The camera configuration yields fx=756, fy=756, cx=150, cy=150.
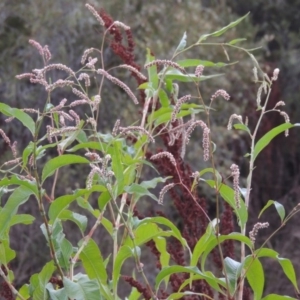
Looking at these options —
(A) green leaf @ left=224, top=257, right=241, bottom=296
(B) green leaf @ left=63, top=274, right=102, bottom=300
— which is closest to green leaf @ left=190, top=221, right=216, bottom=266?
(A) green leaf @ left=224, top=257, right=241, bottom=296

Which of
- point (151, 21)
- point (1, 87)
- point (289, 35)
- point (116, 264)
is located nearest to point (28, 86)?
point (1, 87)

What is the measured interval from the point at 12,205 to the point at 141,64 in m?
4.86

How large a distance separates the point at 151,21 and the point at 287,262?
5356 mm

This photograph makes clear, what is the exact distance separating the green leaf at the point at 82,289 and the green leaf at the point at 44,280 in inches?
1.6

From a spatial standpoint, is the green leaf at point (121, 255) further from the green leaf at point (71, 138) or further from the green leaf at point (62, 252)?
the green leaf at point (71, 138)

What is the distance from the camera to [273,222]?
21.7 ft

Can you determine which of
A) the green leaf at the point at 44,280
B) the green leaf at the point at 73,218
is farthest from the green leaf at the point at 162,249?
the green leaf at the point at 44,280

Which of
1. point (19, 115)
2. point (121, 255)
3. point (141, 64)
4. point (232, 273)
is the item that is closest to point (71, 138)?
point (19, 115)

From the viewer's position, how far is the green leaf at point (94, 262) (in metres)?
1.15

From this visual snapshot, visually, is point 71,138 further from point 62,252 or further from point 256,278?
point 256,278

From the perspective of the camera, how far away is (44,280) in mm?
1114

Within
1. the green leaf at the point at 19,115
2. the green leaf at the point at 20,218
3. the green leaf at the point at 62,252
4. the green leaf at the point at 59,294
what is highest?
the green leaf at the point at 19,115

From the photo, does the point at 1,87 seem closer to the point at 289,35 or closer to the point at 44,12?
the point at 44,12

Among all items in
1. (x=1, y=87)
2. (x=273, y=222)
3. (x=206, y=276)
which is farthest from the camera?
(x=273, y=222)
